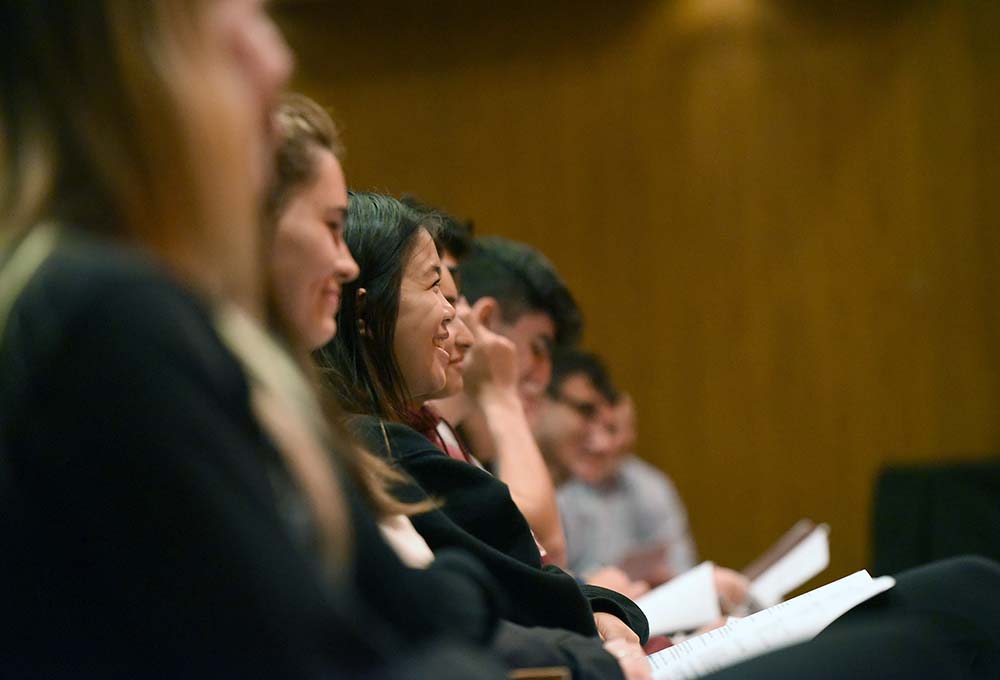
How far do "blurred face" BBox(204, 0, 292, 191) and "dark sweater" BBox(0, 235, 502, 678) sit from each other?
0.55ft

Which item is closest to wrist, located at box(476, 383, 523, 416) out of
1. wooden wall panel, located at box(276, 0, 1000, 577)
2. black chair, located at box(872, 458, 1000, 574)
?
black chair, located at box(872, 458, 1000, 574)

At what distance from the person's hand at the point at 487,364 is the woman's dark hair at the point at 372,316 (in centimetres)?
42

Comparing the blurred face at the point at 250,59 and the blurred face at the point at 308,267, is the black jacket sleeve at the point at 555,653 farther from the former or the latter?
the blurred face at the point at 250,59

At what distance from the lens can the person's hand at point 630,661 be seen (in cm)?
137

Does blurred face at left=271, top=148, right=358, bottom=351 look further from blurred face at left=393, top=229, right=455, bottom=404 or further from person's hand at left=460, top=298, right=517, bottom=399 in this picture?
person's hand at left=460, top=298, right=517, bottom=399

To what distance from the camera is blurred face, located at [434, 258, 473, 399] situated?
1987 mm

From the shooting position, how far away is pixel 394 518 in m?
1.39

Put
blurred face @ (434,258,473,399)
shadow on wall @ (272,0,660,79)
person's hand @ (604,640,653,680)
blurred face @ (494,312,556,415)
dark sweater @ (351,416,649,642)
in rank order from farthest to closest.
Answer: shadow on wall @ (272,0,660,79), blurred face @ (494,312,556,415), blurred face @ (434,258,473,399), dark sweater @ (351,416,649,642), person's hand @ (604,640,653,680)

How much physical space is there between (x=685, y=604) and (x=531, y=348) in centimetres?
94

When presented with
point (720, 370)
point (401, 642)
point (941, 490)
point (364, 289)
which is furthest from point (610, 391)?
point (401, 642)

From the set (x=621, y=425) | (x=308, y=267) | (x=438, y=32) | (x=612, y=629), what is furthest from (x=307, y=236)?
(x=438, y=32)

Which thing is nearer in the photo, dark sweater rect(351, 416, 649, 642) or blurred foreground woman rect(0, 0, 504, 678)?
blurred foreground woman rect(0, 0, 504, 678)

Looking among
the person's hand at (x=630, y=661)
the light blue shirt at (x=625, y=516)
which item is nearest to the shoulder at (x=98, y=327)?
the person's hand at (x=630, y=661)

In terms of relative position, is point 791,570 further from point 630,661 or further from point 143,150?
point 143,150
